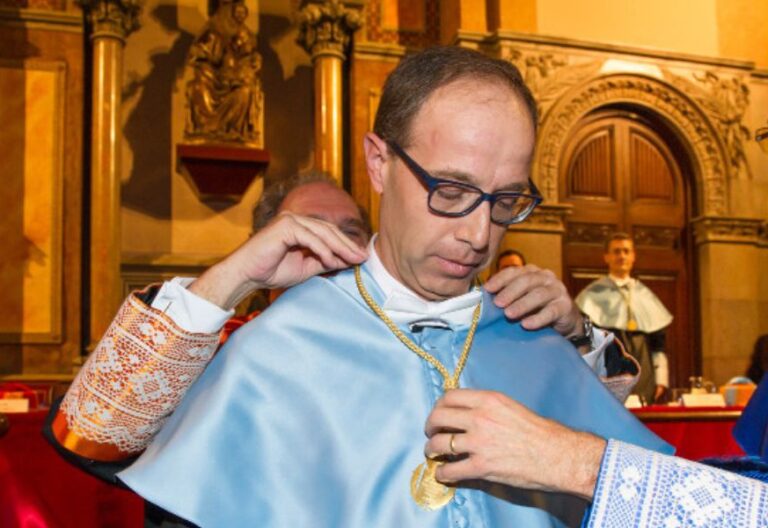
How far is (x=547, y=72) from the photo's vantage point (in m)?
8.17

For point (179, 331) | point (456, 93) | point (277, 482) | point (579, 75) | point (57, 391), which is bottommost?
point (57, 391)

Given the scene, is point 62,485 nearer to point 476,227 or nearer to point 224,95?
point 476,227

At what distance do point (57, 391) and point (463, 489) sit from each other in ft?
20.2

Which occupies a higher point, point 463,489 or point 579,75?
point 579,75

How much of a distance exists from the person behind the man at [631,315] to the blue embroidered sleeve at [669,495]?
179 inches

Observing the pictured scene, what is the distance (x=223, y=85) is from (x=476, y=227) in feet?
20.8

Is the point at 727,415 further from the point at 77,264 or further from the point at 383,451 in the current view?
the point at 77,264

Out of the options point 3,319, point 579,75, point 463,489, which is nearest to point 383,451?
point 463,489

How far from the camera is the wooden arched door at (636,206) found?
8641 millimetres

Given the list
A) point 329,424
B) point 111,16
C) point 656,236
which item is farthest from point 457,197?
point 656,236

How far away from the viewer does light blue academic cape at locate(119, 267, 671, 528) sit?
52.7 inches

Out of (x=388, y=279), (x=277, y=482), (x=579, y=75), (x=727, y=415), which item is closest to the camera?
(x=277, y=482)

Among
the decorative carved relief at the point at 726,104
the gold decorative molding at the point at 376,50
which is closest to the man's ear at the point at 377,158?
the gold decorative molding at the point at 376,50

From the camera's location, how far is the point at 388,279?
5.26 ft
